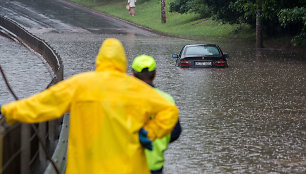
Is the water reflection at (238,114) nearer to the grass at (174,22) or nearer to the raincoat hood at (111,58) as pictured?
the raincoat hood at (111,58)

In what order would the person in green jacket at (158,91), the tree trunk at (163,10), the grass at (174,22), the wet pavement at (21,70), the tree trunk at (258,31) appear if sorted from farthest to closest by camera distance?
the tree trunk at (163,10) < the grass at (174,22) < the tree trunk at (258,31) < the wet pavement at (21,70) < the person in green jacket at (158,91)

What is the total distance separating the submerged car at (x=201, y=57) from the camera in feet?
84.2

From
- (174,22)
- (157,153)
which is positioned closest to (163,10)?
(174,22)

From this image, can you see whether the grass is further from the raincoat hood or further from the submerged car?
the raincoat hood

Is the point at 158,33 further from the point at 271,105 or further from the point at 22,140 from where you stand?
the point at 22,140

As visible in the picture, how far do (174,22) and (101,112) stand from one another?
49.9 metres

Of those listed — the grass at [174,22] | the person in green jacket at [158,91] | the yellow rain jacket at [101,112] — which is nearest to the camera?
the yellow rain jacket at [101,112]

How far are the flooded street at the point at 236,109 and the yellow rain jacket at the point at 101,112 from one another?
4.52 meters

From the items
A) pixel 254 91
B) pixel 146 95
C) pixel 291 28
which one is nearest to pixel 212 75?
pixel 254 91

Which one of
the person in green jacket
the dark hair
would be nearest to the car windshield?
the person in green jacket

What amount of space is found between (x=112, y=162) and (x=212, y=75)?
1902cm

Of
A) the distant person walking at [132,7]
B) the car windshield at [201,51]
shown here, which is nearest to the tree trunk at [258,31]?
the car windshield at [201,51]

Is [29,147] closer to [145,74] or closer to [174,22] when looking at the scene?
[145,74]

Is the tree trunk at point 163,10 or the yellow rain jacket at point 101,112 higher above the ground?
the yellow rain jacket at point 101,112
